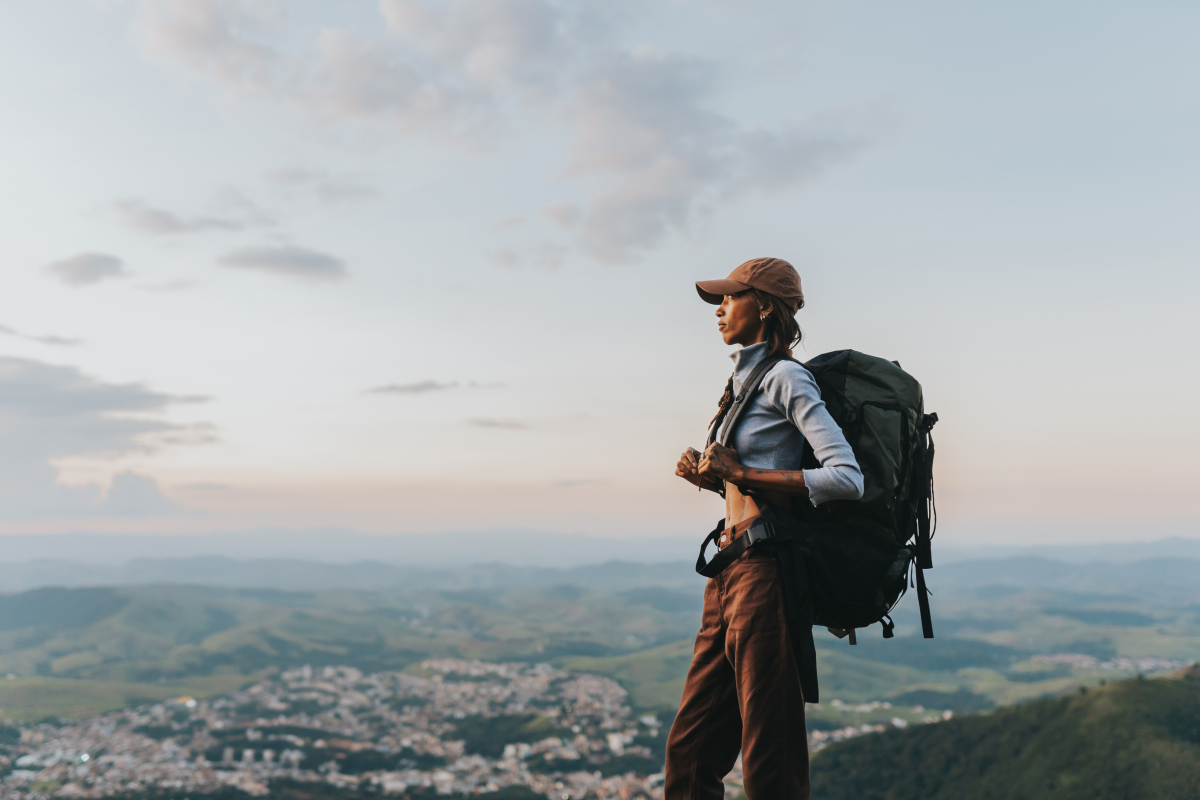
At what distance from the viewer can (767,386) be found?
3.92 metres

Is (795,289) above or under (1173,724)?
above

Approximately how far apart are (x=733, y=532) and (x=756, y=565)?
271 mm

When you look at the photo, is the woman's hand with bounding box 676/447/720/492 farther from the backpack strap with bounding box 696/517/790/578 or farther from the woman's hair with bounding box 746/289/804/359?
the woman's hair with bounding box 746/289/804/359

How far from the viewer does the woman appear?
3.71 meters

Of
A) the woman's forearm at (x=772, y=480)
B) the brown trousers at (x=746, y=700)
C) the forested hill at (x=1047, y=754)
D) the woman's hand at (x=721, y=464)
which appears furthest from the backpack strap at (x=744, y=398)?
the forested hill at (x=1047, y=754)

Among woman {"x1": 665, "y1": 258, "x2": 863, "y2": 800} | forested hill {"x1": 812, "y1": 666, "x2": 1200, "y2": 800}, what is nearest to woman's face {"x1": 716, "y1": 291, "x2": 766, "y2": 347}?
woman {"x1": 665, "y1": 258, "x2": 863, "y2": 800}

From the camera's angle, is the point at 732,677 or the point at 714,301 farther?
the point at 714,301

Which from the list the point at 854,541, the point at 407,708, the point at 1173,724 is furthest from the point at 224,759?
the point at 854,541

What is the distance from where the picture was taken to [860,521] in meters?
3.80

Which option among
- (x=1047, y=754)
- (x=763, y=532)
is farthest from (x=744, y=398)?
(x=1047, y=754)

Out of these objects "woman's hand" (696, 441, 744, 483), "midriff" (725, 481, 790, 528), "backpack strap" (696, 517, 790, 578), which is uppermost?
"woman's hand" (696, 441, 744, 483)

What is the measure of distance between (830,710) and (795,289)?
16637 cm

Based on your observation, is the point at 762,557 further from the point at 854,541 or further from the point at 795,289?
the point at 795,289

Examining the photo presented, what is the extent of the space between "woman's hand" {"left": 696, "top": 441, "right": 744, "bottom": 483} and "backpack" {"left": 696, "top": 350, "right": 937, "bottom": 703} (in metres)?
0.21
